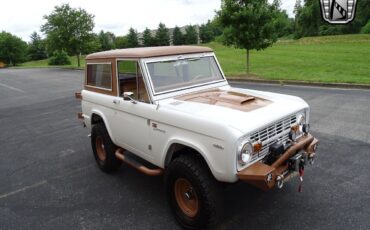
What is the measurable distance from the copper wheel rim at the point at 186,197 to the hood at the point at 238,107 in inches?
34.0

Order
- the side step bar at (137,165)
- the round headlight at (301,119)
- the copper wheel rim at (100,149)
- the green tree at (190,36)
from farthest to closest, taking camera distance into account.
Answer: the green tree at (190,36), the copper wheel rim at (100,149), the side step bar at (137,165), the round headlight at (301,119)

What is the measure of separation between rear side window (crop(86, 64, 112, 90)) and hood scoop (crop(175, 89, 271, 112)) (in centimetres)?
134

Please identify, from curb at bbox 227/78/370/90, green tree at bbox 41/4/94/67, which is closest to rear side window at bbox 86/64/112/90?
curb at bbox 227/78/370/90

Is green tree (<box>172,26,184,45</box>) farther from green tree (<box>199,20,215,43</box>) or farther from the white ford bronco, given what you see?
the white ford bronco

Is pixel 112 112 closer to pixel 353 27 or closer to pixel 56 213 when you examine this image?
pixel 56 213

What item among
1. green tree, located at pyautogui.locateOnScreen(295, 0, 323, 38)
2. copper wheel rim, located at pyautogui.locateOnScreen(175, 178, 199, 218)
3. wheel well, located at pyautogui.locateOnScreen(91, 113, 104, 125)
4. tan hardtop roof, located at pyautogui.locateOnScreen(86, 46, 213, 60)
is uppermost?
green tree, located at pyautogui.locateOnScreen(295, 0, 323, 38)

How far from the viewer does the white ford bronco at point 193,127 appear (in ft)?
10.8

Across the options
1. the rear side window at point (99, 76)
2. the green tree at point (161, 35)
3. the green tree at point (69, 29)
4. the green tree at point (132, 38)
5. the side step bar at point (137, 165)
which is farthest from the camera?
the green tree at point (132, 38)

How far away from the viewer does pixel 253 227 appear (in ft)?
12.1

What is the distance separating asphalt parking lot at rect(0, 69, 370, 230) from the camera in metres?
3.91

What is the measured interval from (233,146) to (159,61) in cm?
195

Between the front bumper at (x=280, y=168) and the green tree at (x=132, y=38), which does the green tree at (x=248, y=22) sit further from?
the green tree at (x=132, y=38)

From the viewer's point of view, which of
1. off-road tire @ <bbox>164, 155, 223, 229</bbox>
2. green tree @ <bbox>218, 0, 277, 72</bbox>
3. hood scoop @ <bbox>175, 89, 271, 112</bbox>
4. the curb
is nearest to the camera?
off-road tire @ <bbox>164, 155, 223, 229</bbox>

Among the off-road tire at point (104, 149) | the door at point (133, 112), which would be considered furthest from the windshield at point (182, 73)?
the off-road tire at point (104, 149)
